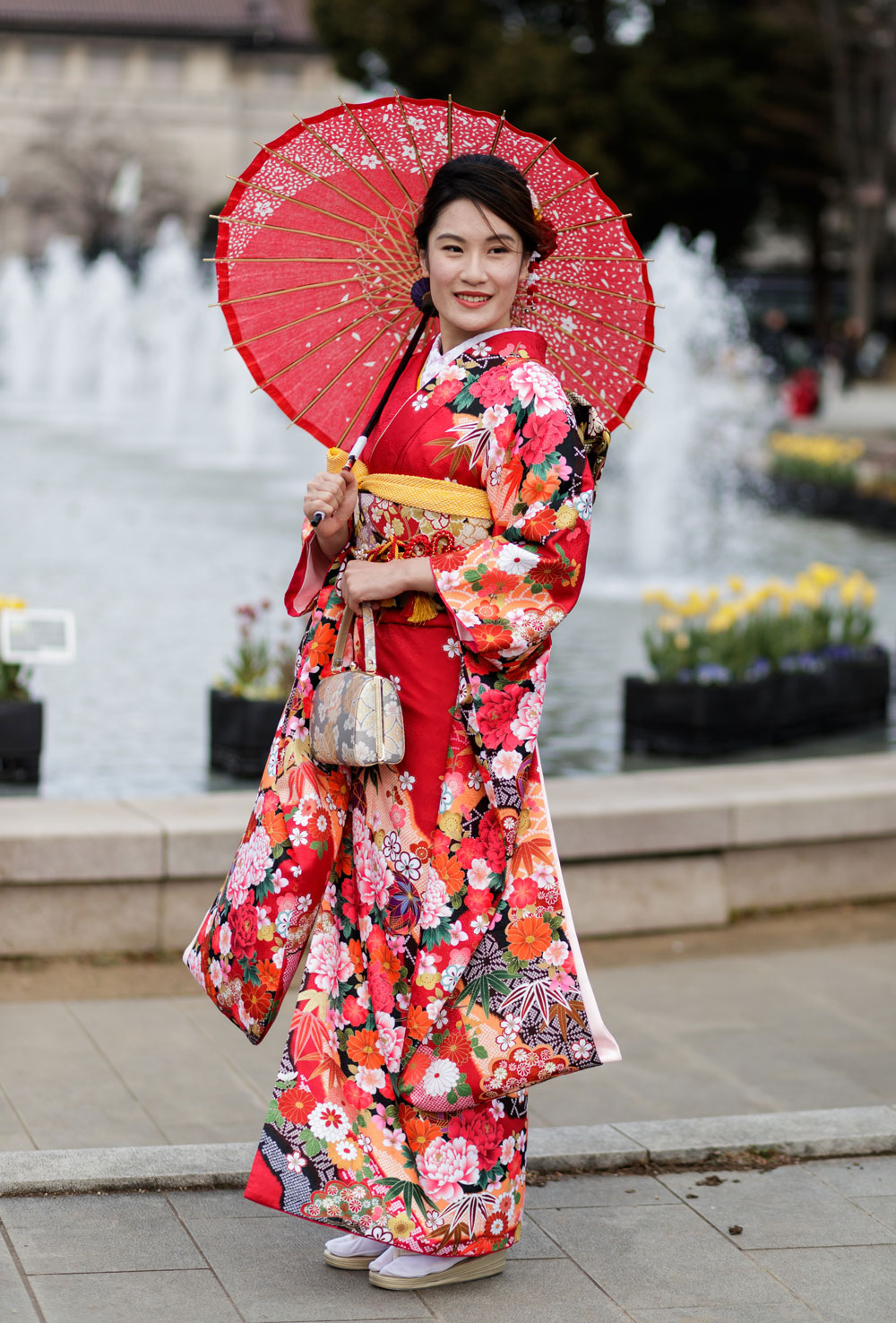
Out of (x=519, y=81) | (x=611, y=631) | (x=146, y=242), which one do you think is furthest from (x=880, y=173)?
(x=611, y=631)

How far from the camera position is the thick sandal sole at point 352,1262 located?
10.0ft

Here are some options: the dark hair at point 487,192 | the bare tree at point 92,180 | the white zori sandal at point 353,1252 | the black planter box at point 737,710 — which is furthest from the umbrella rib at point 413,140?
the bare tree at point 92,180

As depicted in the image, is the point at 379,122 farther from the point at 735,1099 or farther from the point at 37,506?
the point at 37,506

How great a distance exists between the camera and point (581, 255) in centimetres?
322

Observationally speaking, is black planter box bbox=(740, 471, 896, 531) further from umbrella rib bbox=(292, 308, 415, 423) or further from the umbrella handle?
the umbrella handle

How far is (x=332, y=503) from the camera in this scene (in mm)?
2965

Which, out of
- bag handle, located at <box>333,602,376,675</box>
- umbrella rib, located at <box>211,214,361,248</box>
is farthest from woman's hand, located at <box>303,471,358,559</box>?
umbrella rib, located at <box>211,214,361,248</box>

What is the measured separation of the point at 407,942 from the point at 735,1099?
4.76 ft

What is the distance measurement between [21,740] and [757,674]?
2868 mm

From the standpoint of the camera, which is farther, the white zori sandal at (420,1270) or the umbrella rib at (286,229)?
the umbrella rib at (286,229)

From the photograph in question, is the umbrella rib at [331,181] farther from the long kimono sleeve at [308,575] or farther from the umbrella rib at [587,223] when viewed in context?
the long kimono sleeve at [308,575]

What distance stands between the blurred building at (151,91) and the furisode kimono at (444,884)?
178 feet

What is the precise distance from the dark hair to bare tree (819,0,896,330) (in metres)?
33.9

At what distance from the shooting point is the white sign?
5707 mm
